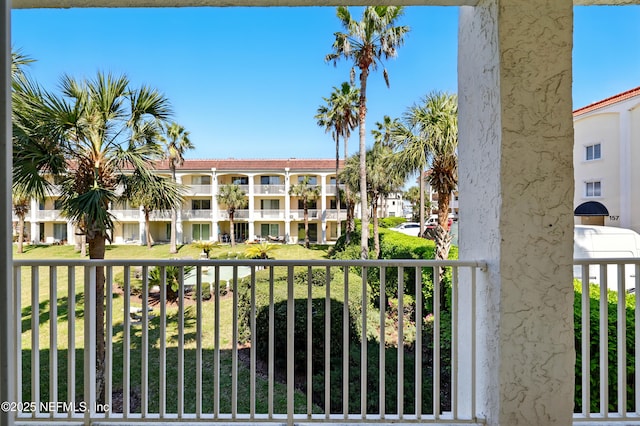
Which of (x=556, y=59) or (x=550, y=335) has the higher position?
(x=556, y=59)

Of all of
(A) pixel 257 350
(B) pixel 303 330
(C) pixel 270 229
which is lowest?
(A) pixel 257 350

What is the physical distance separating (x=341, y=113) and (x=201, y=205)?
947 cm

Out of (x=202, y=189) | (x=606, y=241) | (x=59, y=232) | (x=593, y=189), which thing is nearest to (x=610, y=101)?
(x=593, y=189)

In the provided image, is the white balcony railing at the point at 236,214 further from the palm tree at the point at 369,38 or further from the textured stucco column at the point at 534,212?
the textured stucco column at the point at 534,212

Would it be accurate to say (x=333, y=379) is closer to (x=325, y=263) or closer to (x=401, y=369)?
(x=401, y=369)

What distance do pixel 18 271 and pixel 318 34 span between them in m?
6.24

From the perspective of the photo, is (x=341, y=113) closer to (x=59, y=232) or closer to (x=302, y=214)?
(x=302, y=214)

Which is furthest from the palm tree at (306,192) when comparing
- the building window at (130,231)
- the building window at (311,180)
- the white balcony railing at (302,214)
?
the building window at (130,231)

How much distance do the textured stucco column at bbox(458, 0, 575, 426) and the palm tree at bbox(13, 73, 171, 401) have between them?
4123mm

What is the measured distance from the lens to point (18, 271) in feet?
5.19

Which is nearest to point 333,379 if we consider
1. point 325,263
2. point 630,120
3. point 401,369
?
point 401,369

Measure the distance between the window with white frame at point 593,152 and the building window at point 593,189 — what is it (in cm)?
24

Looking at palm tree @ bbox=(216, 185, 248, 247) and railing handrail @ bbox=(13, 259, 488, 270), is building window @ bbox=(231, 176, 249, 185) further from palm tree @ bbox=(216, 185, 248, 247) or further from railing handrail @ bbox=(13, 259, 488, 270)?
railing handrail @ bbox=(13, 259, 488, 270)

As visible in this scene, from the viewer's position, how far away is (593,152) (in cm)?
297
